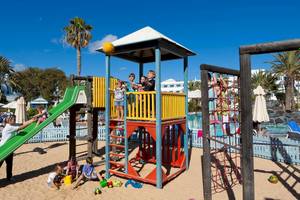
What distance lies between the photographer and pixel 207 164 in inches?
207

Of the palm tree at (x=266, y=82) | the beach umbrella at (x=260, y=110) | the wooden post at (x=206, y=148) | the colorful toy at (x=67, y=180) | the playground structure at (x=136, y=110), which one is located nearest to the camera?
the wooden post at (x=206, y=148)

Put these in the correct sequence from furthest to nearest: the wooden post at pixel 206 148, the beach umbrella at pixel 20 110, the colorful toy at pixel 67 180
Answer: the beach umbrella at pixel 20 110 → the colorful toy at pixel 67 180 → the wooden post at pixel 206 148

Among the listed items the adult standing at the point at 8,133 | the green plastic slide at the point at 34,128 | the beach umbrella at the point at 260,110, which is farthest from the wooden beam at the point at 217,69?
the beach umbrella at the point at 260,110

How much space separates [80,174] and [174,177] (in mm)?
3027

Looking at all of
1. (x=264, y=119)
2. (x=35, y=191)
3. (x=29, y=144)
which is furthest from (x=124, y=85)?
(x=29, y=144)

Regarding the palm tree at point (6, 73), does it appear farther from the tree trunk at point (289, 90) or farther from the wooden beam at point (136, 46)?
the tree trunk at point (289, 90)

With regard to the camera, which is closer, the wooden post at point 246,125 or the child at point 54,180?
the wooden post at point 246,125

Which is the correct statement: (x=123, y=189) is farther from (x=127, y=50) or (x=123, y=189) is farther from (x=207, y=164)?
(x=127, y=50)

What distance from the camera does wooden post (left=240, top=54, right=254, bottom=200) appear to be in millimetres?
3725

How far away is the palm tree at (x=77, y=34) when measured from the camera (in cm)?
3177

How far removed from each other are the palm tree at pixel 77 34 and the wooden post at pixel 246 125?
30233 millimetres

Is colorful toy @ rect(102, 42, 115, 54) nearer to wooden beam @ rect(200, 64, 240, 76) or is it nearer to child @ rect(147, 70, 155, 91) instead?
child @ rect(147, 70, 155, 91)

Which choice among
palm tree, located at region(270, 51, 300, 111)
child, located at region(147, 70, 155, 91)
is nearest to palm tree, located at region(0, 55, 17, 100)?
child, located at region(147, 70, 155, 91)

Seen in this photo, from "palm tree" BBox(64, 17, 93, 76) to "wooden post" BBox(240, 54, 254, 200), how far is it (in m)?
30.2
